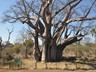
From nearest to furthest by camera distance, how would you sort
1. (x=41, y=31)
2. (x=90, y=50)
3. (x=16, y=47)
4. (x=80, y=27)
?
(x=41, y=31) < (x=80, y=27) < (x=90, y=50) < (x=16, y=47)

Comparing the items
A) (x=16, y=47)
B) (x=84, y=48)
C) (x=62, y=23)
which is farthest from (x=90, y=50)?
(x=62, y=23)

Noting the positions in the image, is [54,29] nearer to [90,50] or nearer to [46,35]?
[46,35]

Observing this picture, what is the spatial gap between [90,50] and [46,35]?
913 inches

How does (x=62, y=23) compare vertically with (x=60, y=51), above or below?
above

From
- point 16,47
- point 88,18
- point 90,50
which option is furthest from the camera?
point 16,47

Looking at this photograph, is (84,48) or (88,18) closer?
(88,18)

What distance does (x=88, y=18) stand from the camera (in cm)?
2555

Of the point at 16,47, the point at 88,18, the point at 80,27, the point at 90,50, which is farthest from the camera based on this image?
the point at 16,47

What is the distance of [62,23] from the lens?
2711 centimetres

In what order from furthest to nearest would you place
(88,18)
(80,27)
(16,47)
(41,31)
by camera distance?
(16,47)
(80,27)
(41,31)
(88,18)

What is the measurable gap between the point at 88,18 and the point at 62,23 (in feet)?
10.7

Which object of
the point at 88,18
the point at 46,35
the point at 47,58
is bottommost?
the point at 47,58

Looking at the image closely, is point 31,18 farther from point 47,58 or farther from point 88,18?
point 88,18

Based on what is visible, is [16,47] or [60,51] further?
[16,47]
